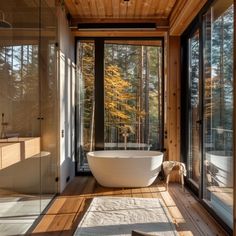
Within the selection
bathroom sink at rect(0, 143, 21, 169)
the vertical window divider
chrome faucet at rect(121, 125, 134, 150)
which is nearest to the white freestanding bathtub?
the vertical window divider

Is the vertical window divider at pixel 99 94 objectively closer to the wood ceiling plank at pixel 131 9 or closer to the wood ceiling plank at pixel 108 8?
the wood ceiling plank at pixel 108 8

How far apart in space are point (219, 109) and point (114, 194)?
6.61 feet

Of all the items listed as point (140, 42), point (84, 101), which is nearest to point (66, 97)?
point (84, 101)

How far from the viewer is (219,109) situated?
3664 millimetres

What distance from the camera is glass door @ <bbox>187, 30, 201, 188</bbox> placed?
190 inches

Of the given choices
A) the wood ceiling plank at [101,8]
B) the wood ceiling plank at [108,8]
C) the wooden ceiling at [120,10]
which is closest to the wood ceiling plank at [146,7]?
the wooden ceiling at [120,10]

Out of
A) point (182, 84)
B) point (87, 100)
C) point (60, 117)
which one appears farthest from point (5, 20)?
point (182, 84)

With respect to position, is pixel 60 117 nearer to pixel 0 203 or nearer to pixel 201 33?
pixel 0 203

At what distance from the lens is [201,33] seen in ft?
14.3

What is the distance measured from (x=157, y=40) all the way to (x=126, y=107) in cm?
141

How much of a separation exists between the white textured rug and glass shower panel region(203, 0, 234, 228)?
63 cm

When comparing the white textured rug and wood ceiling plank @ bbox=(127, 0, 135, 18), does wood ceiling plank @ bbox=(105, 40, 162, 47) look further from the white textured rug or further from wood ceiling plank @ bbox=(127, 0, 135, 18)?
the white textured rug

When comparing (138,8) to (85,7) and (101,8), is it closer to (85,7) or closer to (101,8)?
(101,8)

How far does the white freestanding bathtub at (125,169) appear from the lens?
4965mm
